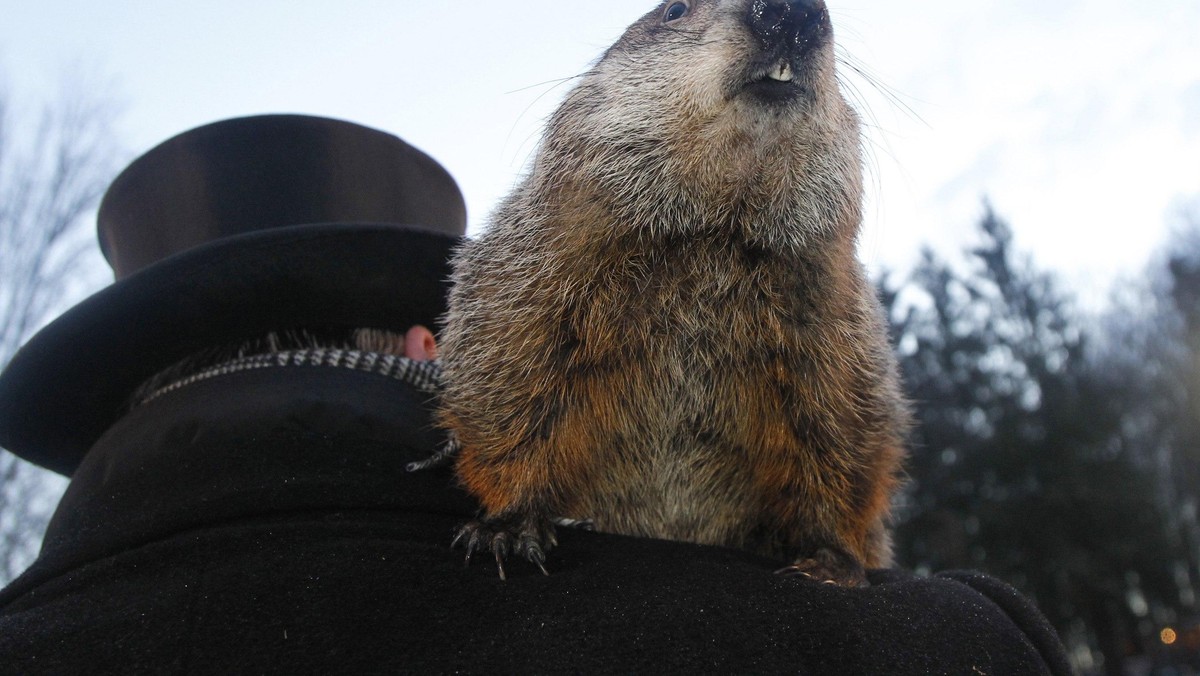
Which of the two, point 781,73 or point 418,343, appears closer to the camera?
point 781,73

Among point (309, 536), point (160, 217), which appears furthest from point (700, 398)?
point (160, 217)

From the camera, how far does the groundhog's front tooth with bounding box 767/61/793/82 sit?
1.99 m

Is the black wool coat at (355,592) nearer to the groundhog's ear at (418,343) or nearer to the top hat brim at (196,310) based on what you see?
the top hat brim at (196,310)

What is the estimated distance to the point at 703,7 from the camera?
7.48 feet

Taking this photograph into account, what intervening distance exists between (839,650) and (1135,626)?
38.4 m

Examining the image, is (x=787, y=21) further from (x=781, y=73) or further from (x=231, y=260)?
(x=231, y=260)

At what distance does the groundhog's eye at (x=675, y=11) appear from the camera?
96.3 inches

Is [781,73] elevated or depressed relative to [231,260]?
Result: elevated

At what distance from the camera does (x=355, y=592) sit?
1644mm

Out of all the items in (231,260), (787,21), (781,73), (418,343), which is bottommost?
(418,343)

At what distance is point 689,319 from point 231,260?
1254 mm

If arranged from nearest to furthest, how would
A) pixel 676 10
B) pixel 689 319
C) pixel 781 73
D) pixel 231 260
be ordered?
pixel 781 73, pixel 689 319, pixel 231 260, pixel 676 10

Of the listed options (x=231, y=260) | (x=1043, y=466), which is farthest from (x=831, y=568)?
(x=1043, y=466)

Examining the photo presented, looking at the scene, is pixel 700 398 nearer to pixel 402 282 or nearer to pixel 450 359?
pixel 450 359
